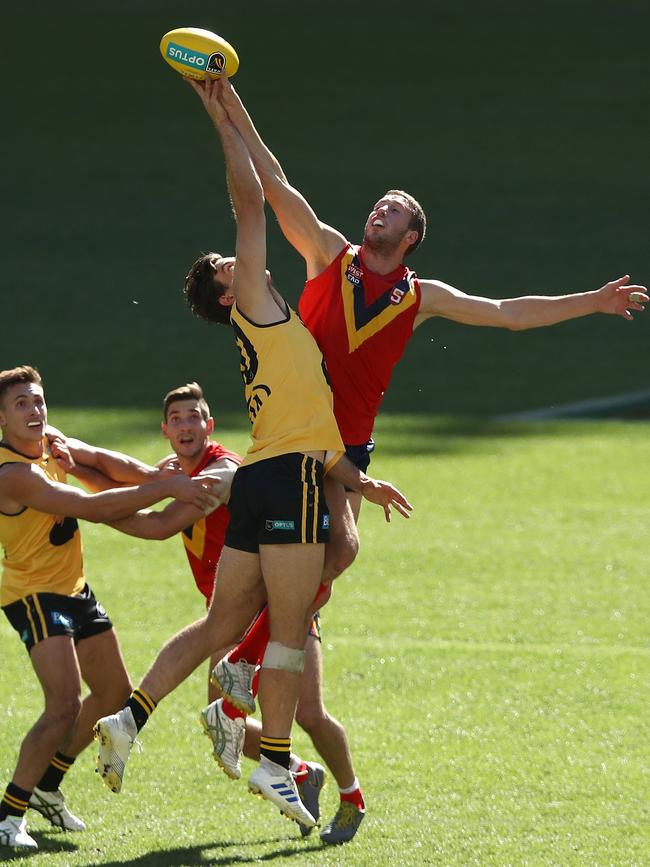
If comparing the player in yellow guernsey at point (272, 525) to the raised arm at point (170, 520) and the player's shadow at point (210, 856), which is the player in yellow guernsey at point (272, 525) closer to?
the raised arm at point (170, 520)

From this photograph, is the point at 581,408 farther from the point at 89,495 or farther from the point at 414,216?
the point at 89,495

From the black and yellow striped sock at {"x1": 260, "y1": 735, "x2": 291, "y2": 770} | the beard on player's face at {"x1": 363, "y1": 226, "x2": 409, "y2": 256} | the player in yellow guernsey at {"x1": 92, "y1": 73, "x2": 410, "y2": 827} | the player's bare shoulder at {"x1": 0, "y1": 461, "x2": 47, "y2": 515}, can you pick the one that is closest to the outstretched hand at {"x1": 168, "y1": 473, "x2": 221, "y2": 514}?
the player in yellow guernsey at {"x1": 92, "y1": 73, "x2": 410, "y2": 827}

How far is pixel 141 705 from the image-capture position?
6.51 metres

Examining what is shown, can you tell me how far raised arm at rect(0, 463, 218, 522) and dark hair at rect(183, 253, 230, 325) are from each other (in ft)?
2.39

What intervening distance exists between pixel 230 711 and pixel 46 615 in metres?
1.03

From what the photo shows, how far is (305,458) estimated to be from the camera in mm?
Answer: 6492

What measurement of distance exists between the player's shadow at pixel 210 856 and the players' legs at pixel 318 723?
0.39m

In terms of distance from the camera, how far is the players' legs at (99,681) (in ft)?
24.2

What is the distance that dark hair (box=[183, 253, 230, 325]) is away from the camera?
22.2 feet

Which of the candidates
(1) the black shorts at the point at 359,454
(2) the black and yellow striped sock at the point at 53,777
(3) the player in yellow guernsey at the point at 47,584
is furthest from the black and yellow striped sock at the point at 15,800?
(1) the black shorts at the point at 359,454

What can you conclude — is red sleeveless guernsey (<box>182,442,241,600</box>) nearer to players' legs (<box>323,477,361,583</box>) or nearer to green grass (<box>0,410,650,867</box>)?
players' legs (<box>323,477,361,583</box>)

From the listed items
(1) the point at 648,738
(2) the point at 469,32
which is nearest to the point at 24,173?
(2) the point at 469,32

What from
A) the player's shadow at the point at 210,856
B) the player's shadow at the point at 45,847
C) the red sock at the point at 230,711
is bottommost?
the player's shadow at the point at 45,847

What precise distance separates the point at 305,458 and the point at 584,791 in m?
2.51
